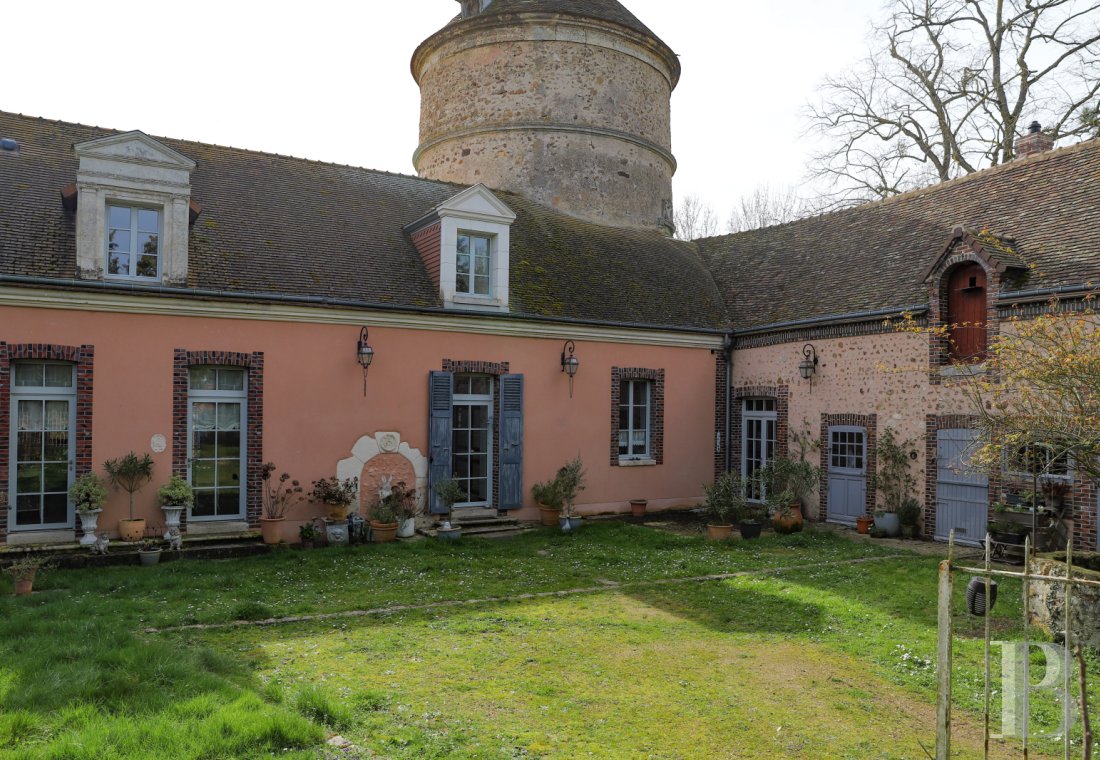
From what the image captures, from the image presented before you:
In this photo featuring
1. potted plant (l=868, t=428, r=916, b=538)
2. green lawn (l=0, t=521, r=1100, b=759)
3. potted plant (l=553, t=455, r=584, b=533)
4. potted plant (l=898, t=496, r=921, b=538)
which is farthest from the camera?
potted plant (l=553, t=455, r=584, b=533)

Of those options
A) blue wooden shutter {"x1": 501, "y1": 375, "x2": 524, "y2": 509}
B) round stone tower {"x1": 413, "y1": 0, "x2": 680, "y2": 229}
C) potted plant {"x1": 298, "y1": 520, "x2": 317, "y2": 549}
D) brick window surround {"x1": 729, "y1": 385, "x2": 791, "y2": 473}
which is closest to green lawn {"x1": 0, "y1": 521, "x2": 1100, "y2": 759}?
potted plant {"x1": 298, "y1": 520, "x2": 317, "y2": 549}

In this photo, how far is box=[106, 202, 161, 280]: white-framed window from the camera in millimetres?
10836

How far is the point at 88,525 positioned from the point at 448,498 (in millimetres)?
4844

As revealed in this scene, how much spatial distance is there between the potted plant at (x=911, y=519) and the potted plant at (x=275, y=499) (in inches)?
364

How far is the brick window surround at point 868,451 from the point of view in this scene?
13133 mm

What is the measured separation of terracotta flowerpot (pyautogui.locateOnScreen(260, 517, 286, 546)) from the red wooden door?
1005cm

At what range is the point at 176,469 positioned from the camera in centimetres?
1090

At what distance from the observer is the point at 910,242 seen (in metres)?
14.0

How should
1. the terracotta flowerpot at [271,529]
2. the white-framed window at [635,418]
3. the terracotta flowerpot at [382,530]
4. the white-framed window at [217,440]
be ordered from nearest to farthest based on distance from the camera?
the terracotta flowerpot at [271,529]
the white-framed window at [217,440]
the terracotta flowerpot at [382,530]
the white-framed window at [635,418]

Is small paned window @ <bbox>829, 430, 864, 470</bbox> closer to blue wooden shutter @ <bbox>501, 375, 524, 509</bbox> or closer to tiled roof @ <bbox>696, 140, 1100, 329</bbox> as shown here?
tiled roof @ <bbox>696, 140, 1100, 329</bbox>

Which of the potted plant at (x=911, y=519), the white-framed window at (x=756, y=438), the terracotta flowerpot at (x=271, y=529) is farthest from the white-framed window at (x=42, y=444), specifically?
the potted plant at (x=911, y=519)

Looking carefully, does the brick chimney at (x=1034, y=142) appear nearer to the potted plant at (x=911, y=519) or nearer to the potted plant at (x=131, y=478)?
the potted plant at (x=911, y=519)

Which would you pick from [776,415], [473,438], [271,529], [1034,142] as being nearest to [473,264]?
[473,438]

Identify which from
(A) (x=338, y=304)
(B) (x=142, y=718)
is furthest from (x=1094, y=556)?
(A) (x=338, y=304)
